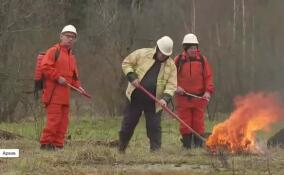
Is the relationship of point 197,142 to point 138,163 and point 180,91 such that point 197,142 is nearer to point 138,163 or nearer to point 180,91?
point 180,91

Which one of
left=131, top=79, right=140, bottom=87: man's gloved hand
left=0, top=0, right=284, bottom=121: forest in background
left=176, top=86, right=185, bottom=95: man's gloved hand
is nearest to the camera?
left=131, top=79, right=140, bottom=87: man's gloved hand

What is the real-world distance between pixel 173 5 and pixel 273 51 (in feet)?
30.1

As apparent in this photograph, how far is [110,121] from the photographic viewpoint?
813 inches

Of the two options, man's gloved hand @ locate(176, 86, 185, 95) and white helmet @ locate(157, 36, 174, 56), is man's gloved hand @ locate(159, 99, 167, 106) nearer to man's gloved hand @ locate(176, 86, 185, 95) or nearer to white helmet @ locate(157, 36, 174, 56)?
white helmet @ locate(157, 36, 174, 56)

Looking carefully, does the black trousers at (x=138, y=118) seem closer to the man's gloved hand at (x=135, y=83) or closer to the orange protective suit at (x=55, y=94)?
the man's gloved hand at (x=135, y=83)

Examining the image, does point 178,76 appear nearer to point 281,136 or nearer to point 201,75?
point 201,75

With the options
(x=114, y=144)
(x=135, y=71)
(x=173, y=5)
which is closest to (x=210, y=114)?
(x=173, y=5)

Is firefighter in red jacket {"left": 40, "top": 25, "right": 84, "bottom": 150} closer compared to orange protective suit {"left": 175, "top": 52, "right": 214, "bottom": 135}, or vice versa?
firefighter in red jacket {"left": 40, "top": 25, "right": 84, "bottom": 150}

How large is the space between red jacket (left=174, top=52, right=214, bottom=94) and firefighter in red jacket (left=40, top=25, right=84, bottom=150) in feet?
5.95

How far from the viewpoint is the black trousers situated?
378 inches

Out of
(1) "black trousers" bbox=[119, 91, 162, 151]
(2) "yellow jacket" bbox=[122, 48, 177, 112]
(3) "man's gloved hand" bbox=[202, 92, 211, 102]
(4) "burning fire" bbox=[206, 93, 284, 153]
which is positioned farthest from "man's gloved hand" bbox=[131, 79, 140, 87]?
(3) "man's gloved hand" bbox=[202, 92, 211, 102]

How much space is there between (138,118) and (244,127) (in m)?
1.56

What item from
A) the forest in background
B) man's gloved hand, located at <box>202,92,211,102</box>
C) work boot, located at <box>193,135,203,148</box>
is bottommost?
work boot, located at <box>193,135,203,148</box>

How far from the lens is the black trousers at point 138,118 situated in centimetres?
961
